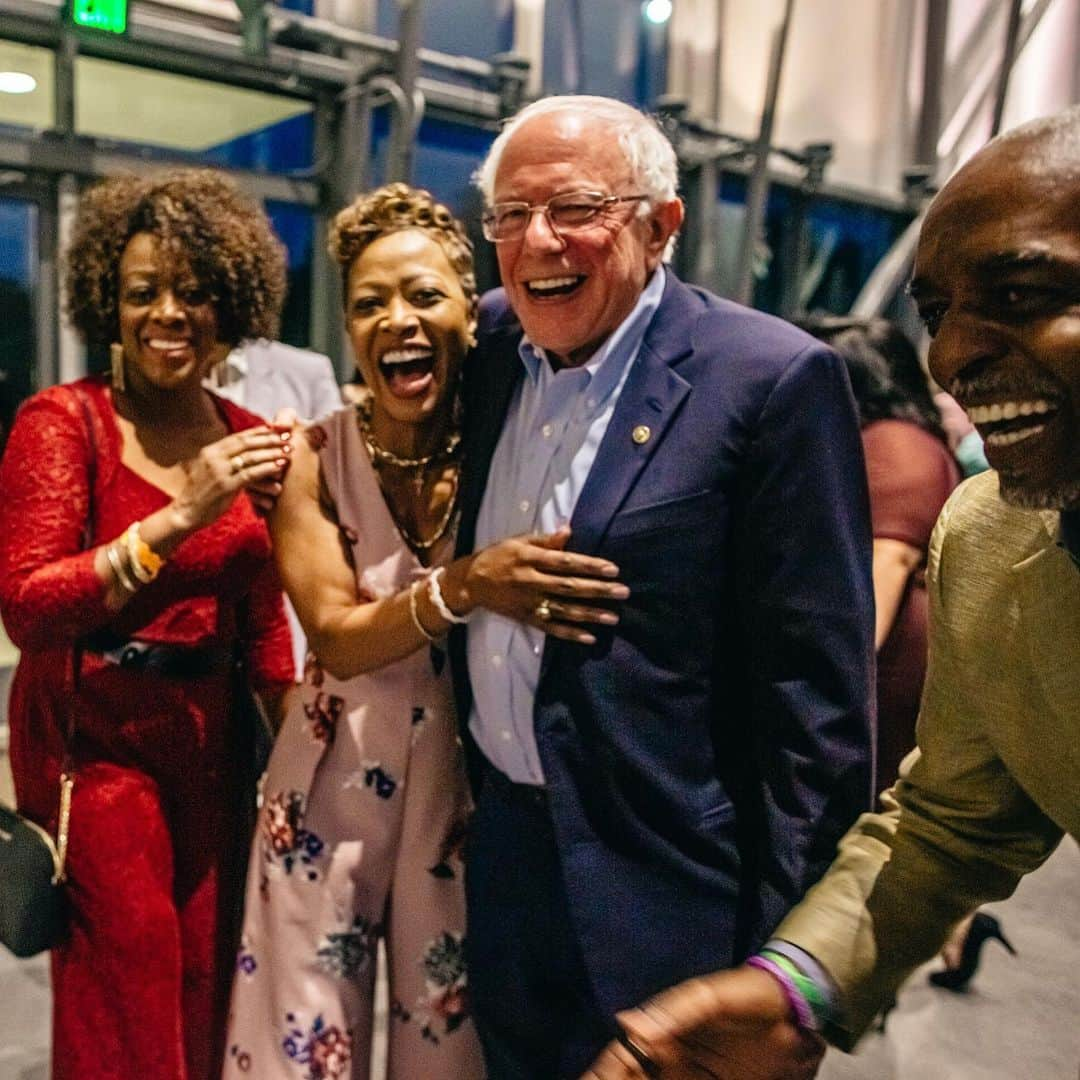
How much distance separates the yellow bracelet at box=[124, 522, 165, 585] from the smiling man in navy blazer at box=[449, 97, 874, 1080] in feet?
1.58

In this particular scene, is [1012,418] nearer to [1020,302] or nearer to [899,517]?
[1020,302]

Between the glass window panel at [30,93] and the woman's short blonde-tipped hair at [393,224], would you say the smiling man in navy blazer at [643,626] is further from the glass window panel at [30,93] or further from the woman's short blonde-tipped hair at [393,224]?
the glass window panel at [30,93]

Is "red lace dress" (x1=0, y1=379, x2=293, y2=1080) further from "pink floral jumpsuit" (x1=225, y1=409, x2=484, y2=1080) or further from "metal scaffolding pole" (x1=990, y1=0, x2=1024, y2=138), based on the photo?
"metal scaffolding pole" (x1=990, y1=0, x2=1024, y2=138)

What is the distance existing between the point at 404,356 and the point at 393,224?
0.61ft

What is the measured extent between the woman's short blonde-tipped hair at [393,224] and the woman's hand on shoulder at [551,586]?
46cm

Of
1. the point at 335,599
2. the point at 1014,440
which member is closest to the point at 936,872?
the point at 1014,440

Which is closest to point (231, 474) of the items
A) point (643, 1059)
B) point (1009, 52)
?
point (643, 1059)

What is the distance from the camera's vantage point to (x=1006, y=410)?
32.9 inches

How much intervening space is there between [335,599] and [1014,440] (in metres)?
0.98

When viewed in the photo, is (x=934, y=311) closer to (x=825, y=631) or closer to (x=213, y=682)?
(x=825, y=631)

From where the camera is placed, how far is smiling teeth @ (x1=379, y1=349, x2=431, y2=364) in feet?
5.15

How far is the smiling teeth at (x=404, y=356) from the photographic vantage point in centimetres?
157

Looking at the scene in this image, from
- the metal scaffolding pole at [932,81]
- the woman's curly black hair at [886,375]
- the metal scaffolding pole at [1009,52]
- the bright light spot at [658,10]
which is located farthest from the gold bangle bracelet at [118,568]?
the metal scaffolding pole at [932,81]

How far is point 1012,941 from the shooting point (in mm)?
3277
